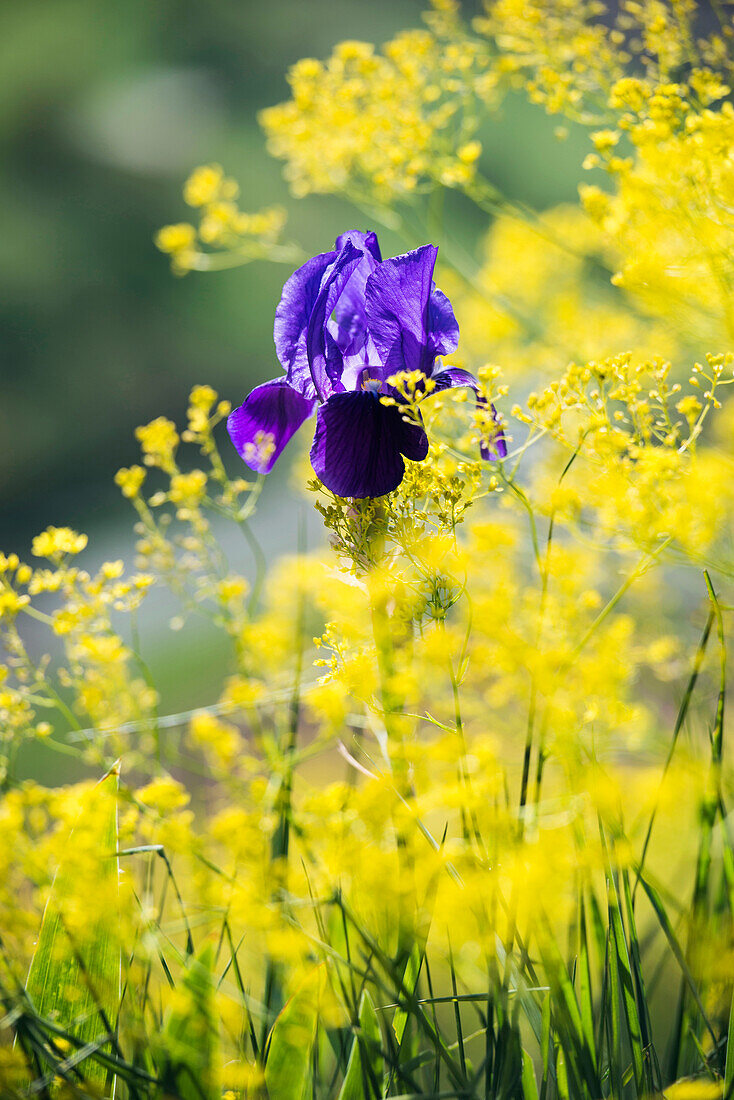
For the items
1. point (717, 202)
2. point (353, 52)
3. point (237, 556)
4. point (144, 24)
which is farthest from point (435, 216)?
point (144, 24)

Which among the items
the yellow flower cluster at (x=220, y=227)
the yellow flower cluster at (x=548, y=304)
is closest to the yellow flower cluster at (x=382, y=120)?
the yellow flower cluster at (x=220, y=227)

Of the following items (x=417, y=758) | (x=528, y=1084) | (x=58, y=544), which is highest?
(x=58, y=544)

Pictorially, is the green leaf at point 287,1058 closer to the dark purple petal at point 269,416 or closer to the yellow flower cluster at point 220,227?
the dark purple petal at point 269,416

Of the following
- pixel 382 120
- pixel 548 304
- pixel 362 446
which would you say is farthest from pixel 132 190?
pixel 362 446

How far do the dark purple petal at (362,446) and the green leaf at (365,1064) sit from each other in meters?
0.25

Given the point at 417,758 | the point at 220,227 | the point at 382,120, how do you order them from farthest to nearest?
the point at 220,227 → the point at 382,120 → the point at 417,758

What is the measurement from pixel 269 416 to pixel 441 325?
0.40ft

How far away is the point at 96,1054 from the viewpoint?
0.32 m

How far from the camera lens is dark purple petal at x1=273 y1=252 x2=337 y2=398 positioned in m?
0.42

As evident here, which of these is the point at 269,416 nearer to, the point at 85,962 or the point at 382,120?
the point at 85,962

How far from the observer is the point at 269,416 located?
1.55ft

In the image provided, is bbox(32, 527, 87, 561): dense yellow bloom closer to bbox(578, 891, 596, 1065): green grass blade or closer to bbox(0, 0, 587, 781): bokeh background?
bbox(578, 891, 596, 1065): green grass blade

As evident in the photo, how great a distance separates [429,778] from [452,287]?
3.28 feet

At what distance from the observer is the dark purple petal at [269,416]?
1.53 feet
